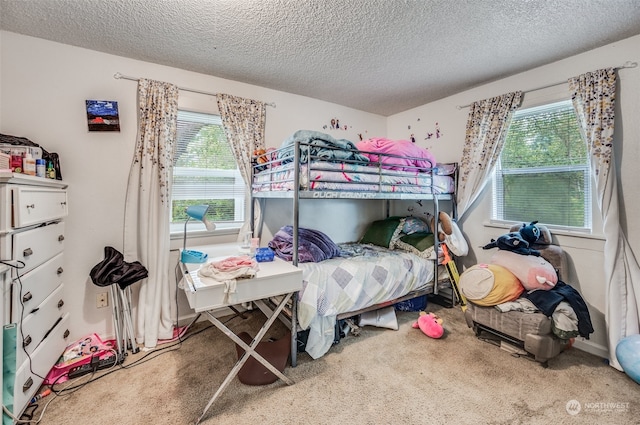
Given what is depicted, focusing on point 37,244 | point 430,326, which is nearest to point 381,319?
point 430,326

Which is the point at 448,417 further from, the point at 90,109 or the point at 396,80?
the point at 90,109

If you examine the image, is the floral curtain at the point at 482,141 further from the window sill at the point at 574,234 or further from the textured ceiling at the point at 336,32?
the window sill at the point at 574,234

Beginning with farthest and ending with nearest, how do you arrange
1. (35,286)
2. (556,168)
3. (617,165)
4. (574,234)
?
(556,168) < (574,234) < (617,165) < (35,286)

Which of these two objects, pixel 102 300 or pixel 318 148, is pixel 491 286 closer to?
pixel 318 148

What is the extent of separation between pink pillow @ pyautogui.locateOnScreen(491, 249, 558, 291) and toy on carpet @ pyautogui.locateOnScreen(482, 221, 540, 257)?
49 mm

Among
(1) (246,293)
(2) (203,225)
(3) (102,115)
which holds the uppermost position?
(3) (102,115)

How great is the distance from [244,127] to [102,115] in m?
1.14

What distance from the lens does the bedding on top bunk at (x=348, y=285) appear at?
1.97 metres

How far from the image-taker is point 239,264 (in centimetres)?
165

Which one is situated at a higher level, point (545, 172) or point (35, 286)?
point (545, 172)

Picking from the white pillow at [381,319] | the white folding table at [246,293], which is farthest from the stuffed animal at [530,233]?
the white folding table at [246,293]

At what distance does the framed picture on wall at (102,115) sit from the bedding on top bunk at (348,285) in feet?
6.38

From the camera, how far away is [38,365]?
5.26 ft

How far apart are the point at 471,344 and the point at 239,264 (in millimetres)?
2000
